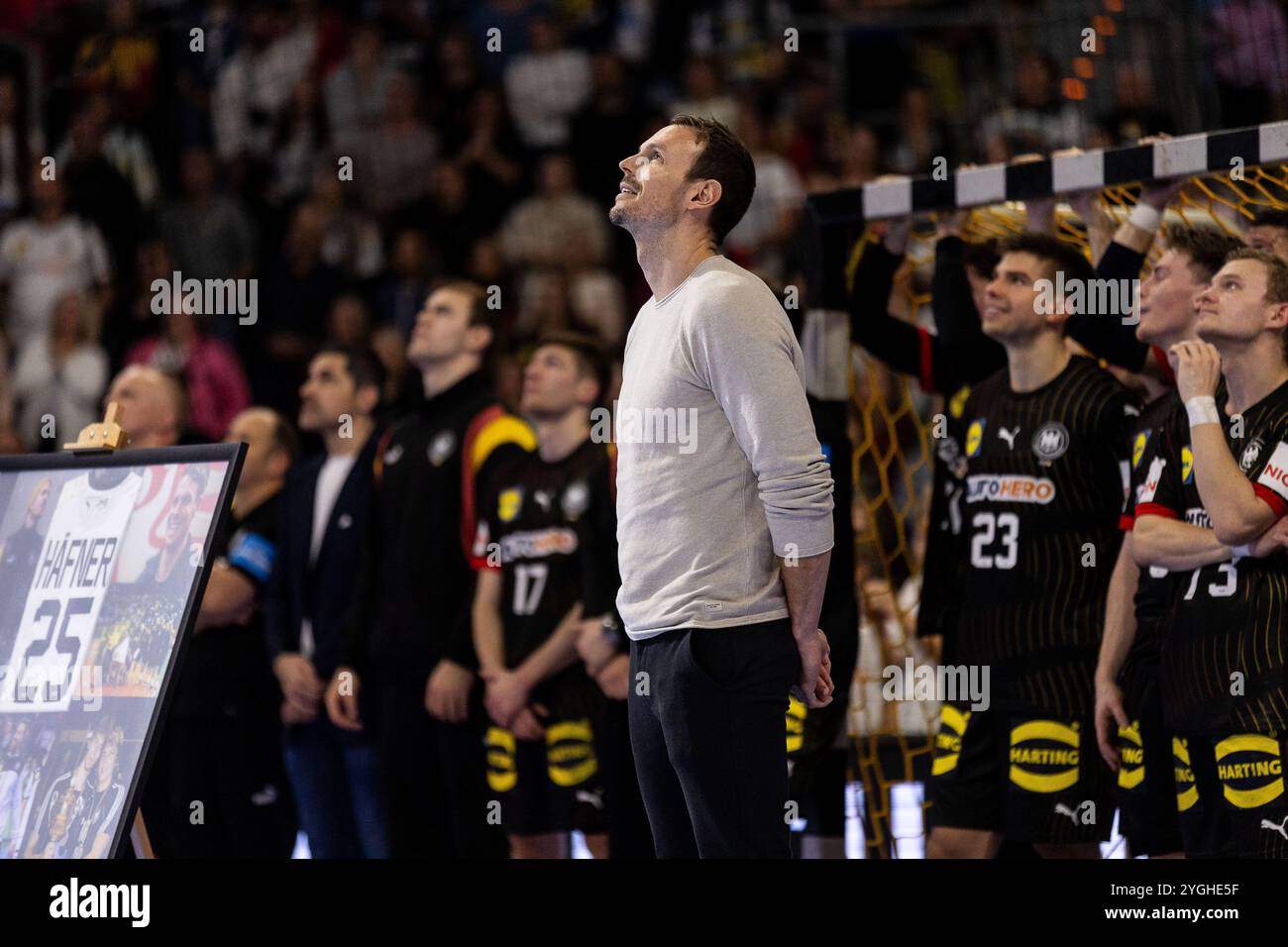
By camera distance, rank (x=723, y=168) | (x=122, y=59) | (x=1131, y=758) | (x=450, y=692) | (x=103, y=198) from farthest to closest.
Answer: (x=122, y=59)
(x=103, y=198)
(x=450, y=692)
(x=1131, y=758)
(x=723, y=168)

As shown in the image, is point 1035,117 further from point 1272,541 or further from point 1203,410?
point 1272,541

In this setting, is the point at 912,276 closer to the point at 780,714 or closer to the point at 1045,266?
the point at 1045,266

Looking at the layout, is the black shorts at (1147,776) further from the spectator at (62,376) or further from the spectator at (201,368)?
the spectator at (62,376)

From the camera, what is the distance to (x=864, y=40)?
9328 mm

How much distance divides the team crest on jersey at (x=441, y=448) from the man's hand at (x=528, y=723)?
0.86m

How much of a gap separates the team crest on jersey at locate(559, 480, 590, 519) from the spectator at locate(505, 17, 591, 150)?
14.1ft

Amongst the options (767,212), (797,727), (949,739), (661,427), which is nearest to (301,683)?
(797,727)

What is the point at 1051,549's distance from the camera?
4.62m

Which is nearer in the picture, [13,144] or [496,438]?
[496,438]

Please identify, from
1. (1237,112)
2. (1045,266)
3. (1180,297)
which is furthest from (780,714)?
(1237,112)

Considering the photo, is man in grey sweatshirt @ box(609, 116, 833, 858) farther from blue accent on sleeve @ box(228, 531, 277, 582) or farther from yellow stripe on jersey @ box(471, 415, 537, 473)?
blue accent on sleeve @ box(228, 531, 277, 582)

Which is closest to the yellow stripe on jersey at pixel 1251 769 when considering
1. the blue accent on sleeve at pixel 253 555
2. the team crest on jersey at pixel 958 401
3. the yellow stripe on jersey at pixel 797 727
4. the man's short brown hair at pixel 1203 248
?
the man's short brown hair at pixel 1203 248

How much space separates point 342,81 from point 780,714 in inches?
285

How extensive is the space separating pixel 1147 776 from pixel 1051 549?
632 mm
